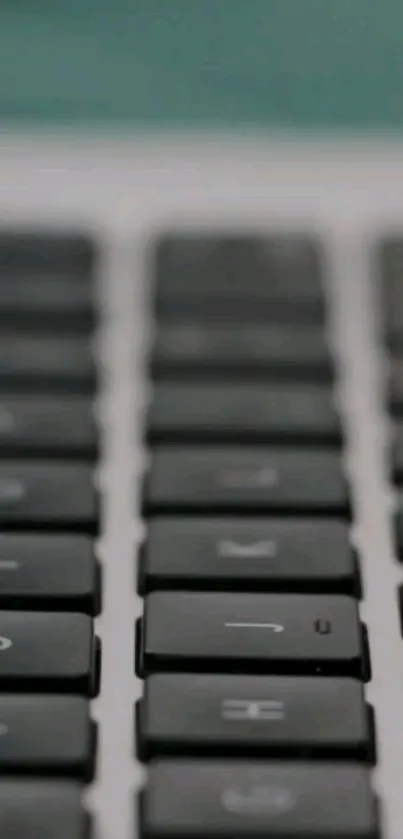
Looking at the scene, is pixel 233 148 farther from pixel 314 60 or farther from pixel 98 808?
pixel 98 808

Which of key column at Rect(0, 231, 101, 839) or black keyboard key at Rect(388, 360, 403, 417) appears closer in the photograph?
key column at Rect(0, 231, 101, 839)

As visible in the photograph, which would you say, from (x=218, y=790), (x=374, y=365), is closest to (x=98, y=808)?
(x=218, y=790)

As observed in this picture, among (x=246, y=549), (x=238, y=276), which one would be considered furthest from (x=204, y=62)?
(x=246, y=549)

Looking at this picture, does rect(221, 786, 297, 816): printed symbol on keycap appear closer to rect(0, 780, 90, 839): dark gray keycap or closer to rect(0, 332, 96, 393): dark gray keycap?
rect(0, 780, 90, 839): dark gray keycap

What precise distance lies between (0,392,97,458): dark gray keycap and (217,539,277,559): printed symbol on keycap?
48mm

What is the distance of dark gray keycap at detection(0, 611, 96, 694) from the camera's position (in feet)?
1.23

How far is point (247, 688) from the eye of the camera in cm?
38

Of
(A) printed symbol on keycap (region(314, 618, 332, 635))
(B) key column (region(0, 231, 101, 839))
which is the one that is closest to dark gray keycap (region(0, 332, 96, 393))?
(B) key column (region(0, 231, 101, 839))

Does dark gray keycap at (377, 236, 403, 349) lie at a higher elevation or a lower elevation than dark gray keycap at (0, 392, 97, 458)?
higher

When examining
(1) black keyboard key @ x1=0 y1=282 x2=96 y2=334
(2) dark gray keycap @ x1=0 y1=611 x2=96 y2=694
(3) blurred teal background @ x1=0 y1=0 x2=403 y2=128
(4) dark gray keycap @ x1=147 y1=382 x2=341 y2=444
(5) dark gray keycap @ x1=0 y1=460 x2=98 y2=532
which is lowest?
(2) dark gray keycap @ x1=0 y1=611 x2=96 y2=694

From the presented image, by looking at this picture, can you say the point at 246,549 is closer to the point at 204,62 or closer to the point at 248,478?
the point at 248,478

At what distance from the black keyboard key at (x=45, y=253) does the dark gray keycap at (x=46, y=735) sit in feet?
0.52

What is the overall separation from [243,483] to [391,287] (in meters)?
0.10

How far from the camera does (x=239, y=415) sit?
455 millimetres
